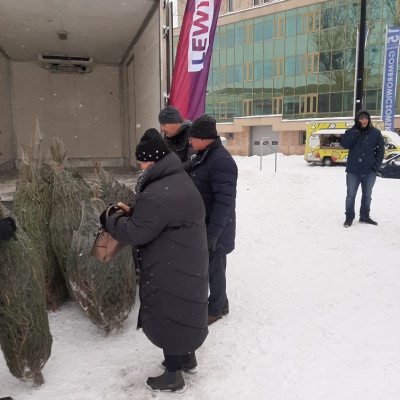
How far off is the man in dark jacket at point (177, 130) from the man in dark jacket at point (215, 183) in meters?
0.49

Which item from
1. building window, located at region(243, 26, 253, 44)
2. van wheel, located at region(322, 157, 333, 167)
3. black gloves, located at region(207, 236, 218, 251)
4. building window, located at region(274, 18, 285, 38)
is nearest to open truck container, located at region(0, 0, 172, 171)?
black gloves, located at region(207, 236, 218, 251)

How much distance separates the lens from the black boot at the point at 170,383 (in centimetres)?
234

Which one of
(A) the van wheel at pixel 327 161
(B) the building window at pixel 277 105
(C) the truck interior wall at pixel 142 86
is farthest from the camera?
(B) the building window at pixel 277 105

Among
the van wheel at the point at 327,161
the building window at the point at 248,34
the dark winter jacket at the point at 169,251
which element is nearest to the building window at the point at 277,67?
the building window at the point at 248,34

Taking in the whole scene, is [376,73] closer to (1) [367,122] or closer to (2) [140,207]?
(1) [367,122]

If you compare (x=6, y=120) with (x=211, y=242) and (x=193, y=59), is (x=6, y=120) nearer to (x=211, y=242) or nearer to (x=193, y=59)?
(x=193, y=59)

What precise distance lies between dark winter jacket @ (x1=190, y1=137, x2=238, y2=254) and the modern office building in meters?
28.5

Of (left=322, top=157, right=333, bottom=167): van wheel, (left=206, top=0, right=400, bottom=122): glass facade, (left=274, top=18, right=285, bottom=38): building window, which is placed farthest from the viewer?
(left=274, top=18, right=285, bottom=38): building window

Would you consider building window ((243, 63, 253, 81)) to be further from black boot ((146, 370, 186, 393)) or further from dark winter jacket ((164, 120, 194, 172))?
black boot ((146, 370, 186, 393))

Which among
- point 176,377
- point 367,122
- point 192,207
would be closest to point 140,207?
point 192,207

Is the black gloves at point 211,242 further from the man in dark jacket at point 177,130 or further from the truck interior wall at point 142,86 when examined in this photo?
the truck interior wall at point 142,86

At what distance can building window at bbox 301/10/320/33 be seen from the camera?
→ 105ft

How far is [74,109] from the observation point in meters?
9.12

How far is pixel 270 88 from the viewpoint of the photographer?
34.7 m
